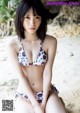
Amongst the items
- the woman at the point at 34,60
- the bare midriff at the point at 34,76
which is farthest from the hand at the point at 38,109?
the bare midriff at the point at 34,76

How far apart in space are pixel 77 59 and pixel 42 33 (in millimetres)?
1527

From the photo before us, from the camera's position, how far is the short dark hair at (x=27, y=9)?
143 centimetres

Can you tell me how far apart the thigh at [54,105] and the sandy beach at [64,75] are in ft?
1.26

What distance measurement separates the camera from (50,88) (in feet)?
5.32

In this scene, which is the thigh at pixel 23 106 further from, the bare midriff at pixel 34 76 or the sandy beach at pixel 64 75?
the sandy beach at pixel 64 75

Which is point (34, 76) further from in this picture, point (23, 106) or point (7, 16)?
point (7, 16)

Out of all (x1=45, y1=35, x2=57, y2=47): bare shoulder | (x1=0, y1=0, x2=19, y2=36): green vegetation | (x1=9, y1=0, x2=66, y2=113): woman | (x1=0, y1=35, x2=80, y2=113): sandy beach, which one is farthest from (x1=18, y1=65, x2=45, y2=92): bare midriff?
(x1=0, y1=0, x2=19, y2=36): green vegetation

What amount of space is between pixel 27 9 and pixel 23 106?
554mm

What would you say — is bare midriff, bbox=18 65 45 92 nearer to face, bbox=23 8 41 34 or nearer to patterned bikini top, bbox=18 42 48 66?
patterned bikini top, bbox=18 42 48 66

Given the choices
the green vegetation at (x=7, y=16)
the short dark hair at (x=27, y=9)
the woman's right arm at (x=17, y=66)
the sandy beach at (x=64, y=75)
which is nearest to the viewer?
the short dark hair at (x=27, y=9)

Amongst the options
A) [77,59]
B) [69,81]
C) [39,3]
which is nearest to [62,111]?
[39,3]

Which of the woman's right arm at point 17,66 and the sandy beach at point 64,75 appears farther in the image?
the sandy beach at point 64,75

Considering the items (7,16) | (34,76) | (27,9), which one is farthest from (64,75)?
(7,16)

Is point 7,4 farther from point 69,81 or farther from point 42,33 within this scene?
point 42,33
